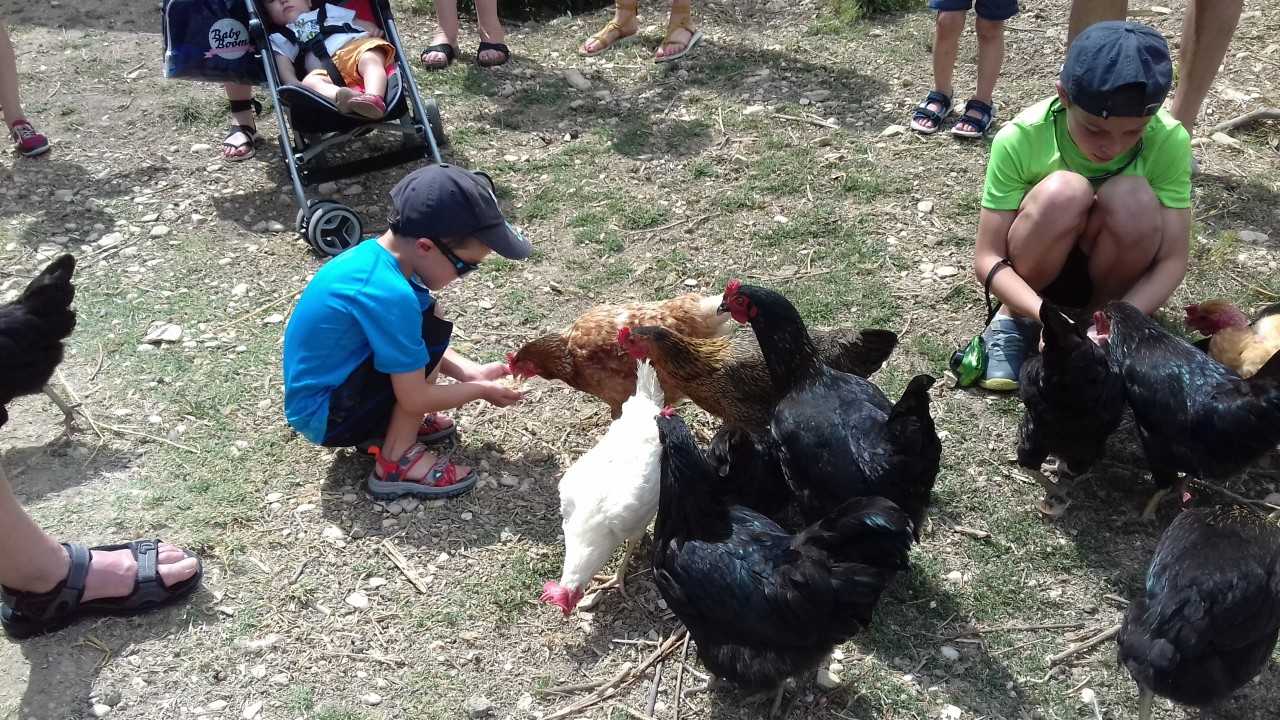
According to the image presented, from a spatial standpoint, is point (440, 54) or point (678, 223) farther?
point (440, 54)

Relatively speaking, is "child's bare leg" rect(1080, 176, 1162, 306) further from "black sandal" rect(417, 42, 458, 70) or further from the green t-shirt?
"black sandal" rect(417, 42, 458, 70)

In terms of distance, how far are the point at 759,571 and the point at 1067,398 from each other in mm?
1277

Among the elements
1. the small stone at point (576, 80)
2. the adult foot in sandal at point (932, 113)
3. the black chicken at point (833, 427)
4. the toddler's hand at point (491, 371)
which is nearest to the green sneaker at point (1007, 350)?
the black chicken at point (833, 427)

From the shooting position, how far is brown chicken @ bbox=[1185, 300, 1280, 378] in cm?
350

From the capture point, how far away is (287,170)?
577cm

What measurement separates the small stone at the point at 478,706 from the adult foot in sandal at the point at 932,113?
4.34 metres

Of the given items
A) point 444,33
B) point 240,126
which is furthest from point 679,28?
point 240,126

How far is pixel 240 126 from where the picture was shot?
600 centimetres

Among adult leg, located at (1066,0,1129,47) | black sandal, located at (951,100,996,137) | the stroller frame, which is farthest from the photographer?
black sandal, located at (951,100,996,137)

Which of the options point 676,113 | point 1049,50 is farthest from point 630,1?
point 1049,50

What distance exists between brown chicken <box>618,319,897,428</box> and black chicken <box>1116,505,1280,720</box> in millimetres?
1314

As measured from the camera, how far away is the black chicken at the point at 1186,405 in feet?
9.75

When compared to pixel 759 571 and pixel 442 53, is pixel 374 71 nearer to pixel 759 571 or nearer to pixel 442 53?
pixel 442 53

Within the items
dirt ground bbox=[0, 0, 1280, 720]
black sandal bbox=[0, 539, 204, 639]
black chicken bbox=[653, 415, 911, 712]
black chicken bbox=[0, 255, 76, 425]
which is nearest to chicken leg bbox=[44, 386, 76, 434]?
dirt ground bbox=[0, 0, 1280, 720]
